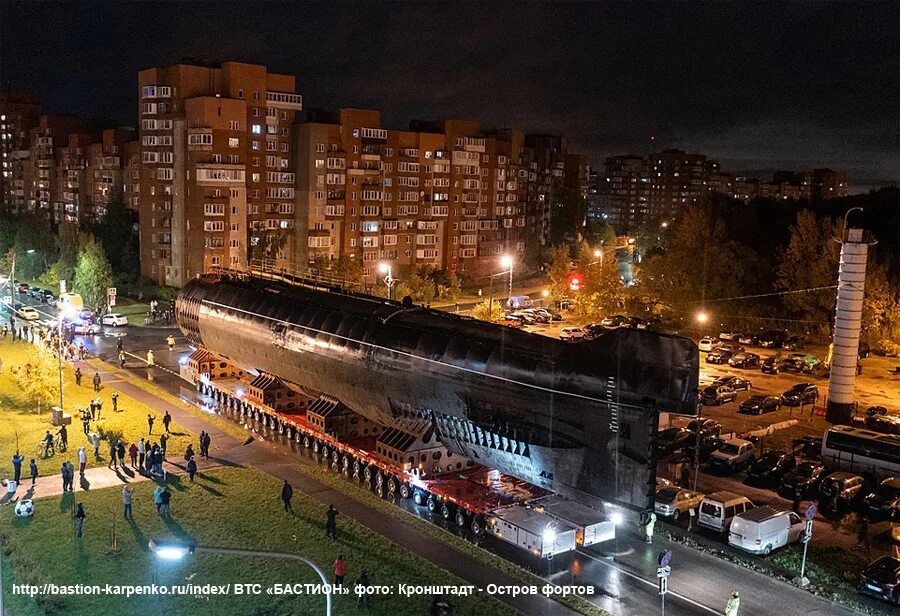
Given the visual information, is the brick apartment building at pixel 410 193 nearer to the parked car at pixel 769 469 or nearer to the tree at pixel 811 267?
the tree at pixel 811 267

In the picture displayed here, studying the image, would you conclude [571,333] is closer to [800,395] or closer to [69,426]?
[800,395]

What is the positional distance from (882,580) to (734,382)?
1053 inches

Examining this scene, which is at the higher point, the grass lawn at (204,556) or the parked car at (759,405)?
the grass lawn at (204,556)

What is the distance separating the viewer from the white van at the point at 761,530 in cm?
2417

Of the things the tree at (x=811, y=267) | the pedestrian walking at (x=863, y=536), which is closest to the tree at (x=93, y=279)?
the tree at (x=811, y=267)

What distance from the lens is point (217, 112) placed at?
70.3 meters

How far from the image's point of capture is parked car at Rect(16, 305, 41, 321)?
201 ft

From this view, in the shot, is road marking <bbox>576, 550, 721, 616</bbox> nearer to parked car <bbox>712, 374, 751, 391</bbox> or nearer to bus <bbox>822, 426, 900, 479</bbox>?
bus <bbox>822, 426, 900, 479</bbox>

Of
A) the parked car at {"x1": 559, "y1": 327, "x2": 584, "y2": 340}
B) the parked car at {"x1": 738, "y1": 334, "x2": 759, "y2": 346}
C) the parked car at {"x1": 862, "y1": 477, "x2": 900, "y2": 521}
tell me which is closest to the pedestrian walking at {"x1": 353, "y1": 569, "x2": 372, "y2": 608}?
the parked car at {"x1": 862, "y1": 477, "x2": 900, "y2": 521}

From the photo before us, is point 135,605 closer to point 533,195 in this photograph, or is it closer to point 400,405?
point 400,405

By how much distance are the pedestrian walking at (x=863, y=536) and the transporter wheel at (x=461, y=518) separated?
12459 millimetres

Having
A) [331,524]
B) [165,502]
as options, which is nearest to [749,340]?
[331,524]

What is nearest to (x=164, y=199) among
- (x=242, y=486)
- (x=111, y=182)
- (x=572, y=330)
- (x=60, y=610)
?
(x=111, y=182)

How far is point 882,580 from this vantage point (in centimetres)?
2172
